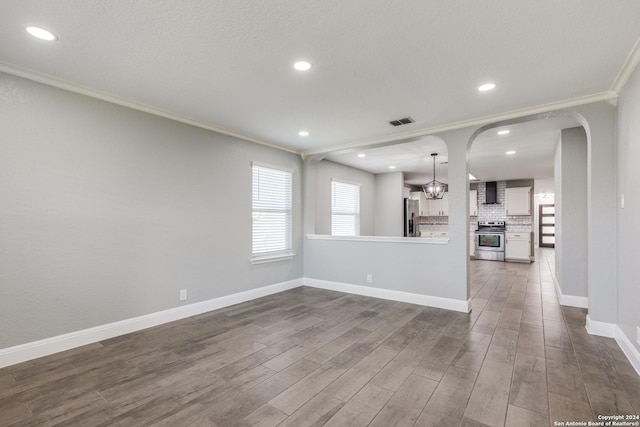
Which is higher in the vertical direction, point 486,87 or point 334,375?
point 486,87

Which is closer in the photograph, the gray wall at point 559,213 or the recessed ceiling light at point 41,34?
the recessed ceiling light at point 41,34

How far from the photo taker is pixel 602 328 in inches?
126

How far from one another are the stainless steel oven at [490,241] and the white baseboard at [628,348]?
Answer: 6.66 meters

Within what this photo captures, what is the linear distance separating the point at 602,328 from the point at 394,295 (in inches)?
92.6

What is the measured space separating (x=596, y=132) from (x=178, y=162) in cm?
477

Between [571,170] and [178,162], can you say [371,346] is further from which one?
[571,170]

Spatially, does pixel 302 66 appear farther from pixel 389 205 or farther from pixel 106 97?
pixel 389 205

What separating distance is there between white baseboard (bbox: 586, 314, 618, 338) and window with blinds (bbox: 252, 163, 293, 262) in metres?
4.10

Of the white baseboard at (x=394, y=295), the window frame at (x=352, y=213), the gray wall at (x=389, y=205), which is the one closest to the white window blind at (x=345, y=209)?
the window frame at (x=352, y=213)

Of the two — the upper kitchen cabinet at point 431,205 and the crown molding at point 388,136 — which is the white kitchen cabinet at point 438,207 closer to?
the upper kitchen cabinet at point 431,205

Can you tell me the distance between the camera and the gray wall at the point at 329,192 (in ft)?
21.4

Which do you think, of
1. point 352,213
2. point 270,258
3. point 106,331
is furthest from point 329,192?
point 106,331

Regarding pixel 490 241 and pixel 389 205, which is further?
pixel 490 241

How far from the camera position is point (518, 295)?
5000mm
